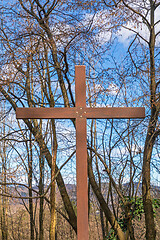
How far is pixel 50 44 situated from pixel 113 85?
1.41 metres

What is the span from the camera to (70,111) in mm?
2998

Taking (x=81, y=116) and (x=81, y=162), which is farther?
(x=81, y=116)

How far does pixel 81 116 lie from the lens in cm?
298

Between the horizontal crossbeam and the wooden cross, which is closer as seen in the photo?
the wooden cross

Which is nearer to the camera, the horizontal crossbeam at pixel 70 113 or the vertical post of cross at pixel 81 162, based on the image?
the vertical post of cross at pixel 81 162

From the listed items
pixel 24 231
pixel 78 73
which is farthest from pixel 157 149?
pixel 24 231

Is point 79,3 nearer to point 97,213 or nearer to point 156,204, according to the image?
point 156,204

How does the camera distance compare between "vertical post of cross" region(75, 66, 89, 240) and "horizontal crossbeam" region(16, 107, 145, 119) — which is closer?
"vertical post of cross" region(75, 66, 89, 240)

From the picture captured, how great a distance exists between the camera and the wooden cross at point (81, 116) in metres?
2.78

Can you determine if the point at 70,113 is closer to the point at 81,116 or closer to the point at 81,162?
the point at 81,116

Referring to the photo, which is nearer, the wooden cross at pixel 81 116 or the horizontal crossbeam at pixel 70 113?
the wooden cross at pixel 81 116

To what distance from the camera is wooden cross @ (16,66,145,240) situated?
2781mm

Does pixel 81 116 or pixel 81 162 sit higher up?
pixel 81 116

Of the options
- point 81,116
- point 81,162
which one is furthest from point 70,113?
point 81,162
